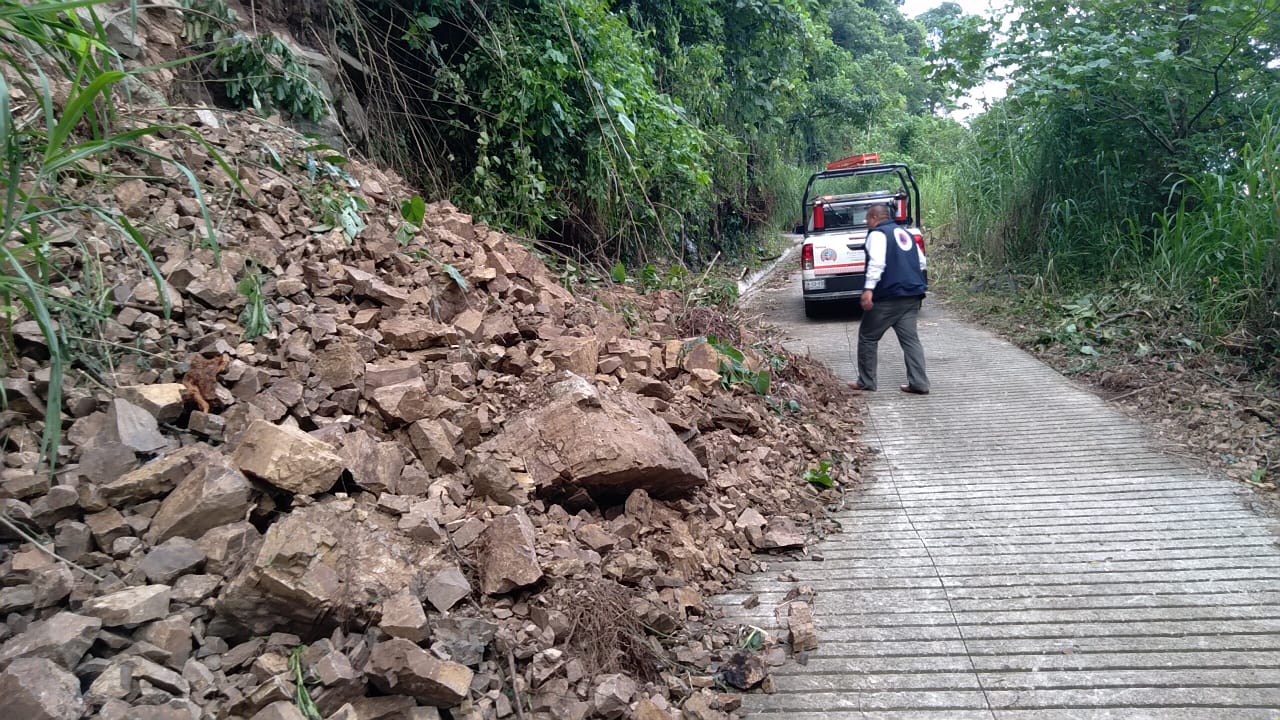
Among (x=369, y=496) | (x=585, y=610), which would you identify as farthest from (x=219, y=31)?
(x=585, y=610)

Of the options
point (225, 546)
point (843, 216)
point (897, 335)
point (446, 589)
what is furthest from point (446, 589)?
point (843, 216)

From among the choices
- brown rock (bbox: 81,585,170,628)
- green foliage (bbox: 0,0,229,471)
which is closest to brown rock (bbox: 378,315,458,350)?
green foliage (bbox: 0,0,229,471)

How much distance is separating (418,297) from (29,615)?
2207mm

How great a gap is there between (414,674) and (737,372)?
3.40 metres

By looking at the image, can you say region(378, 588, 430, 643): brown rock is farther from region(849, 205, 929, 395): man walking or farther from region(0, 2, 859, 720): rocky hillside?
region(849, 205, 929, 395): man walking

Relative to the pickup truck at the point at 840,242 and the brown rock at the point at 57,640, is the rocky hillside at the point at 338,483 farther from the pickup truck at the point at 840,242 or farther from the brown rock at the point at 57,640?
the pickup truck at the point at 840,242

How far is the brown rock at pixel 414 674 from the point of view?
1967 mm

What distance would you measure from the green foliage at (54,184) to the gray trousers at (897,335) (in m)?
4.99

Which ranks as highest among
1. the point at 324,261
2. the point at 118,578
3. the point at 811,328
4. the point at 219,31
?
the point at 219,31

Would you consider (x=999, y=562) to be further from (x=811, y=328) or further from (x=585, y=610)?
(x=811, y=328)

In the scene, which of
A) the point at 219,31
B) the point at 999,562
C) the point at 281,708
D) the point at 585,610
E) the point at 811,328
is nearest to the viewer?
the point at 281,708

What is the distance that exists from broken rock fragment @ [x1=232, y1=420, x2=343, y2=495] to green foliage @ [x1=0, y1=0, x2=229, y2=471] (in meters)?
0.49

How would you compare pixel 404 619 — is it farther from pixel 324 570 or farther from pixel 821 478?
pixel 821 478

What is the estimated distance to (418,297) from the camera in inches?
148
